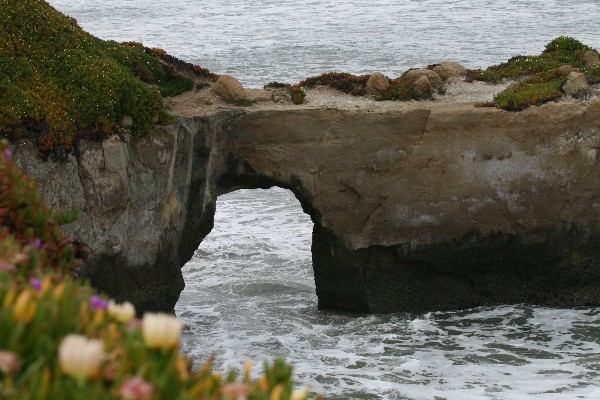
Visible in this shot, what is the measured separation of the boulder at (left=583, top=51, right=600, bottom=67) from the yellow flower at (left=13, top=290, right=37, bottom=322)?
52.4 ft

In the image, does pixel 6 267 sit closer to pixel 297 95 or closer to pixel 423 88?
pixel 297 95

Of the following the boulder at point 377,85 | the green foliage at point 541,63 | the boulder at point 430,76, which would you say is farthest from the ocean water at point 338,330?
the green foliage at point 541,63

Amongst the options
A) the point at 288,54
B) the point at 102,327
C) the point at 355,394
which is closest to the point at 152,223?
the point at 355,394

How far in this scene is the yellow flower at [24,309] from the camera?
3.34 metres

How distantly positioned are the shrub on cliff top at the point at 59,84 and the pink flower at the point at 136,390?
34.0 feet

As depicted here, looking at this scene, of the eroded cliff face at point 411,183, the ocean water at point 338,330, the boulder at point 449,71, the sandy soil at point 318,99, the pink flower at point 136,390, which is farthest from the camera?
the boulder at point 449,71

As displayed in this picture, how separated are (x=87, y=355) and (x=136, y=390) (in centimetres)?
20

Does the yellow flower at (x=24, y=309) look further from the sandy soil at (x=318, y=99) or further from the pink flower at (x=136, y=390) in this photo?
the sandy soil at (x=318, y=99)

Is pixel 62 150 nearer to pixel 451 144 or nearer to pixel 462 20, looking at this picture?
pixel 451 144

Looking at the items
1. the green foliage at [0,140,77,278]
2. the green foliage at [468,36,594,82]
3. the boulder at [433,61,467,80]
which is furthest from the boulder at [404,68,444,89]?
the green foliage at [0,140,77,278]

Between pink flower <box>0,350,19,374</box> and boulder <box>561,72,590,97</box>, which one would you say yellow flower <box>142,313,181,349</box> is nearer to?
pink flower <box>0,350,19,374</box>

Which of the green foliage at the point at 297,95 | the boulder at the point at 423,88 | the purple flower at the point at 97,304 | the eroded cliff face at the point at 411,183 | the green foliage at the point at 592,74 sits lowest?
the eroded cliff face at the point at 411,183

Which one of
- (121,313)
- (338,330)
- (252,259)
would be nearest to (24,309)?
(121,313)

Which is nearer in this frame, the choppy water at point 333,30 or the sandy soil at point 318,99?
the sandy soil at point 318,99
